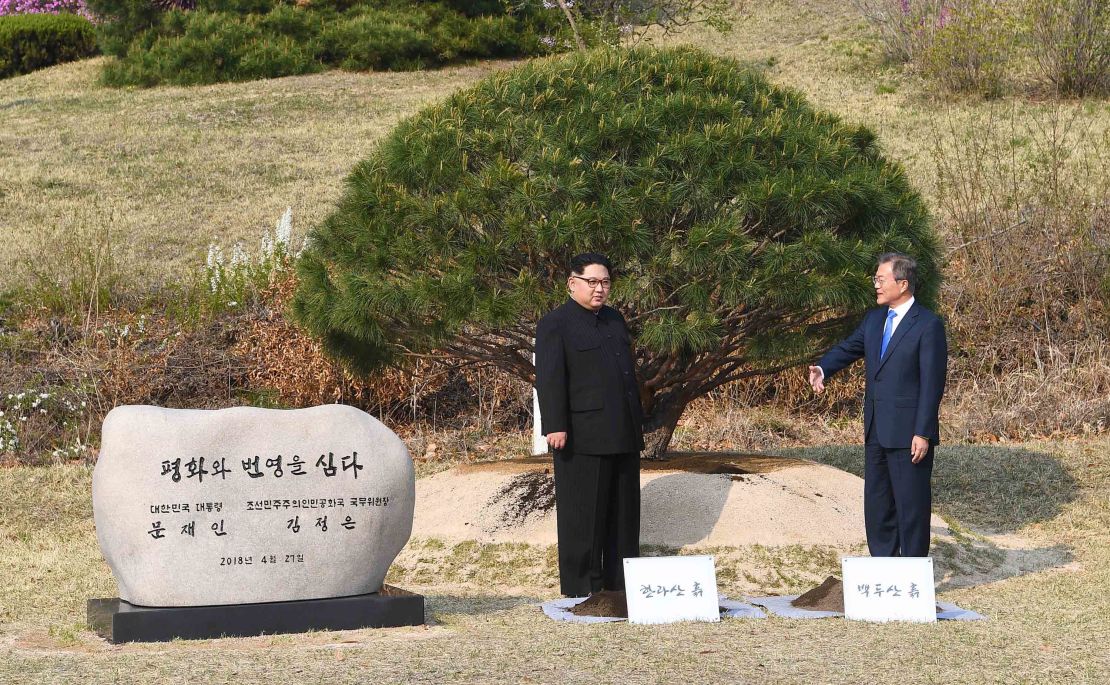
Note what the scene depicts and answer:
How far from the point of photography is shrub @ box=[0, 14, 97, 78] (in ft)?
92.4

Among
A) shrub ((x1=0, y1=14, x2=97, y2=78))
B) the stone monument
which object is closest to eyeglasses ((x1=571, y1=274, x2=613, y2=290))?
the stone monument

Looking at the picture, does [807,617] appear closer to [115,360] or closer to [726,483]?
[726,483]

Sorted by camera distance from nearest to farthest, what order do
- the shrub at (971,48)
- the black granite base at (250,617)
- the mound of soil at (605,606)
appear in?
the black granite base at (250,617), the mound of soil at (605,606), the shrub at (971,48)

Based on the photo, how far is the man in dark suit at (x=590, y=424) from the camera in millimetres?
6102

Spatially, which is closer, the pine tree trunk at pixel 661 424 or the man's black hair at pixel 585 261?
the man's black hair at pixel 585 261

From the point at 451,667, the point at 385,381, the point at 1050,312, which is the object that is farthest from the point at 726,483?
the point at 1050,312

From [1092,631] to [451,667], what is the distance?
9.17ft

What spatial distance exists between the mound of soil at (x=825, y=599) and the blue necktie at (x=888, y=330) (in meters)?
1.07

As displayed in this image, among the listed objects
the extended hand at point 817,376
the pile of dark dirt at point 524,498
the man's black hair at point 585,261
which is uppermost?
the man's black hair at point 585,261

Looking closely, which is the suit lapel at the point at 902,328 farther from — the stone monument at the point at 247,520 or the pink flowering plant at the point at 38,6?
the pink flowering plant at the point at 38,6

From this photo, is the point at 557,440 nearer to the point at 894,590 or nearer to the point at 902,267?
the point at 894,590

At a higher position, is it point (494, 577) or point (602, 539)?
point (602, 539)

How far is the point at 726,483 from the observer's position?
25.0ft

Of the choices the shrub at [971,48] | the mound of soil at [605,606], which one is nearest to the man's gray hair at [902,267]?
the mound of soil at [605,606]
